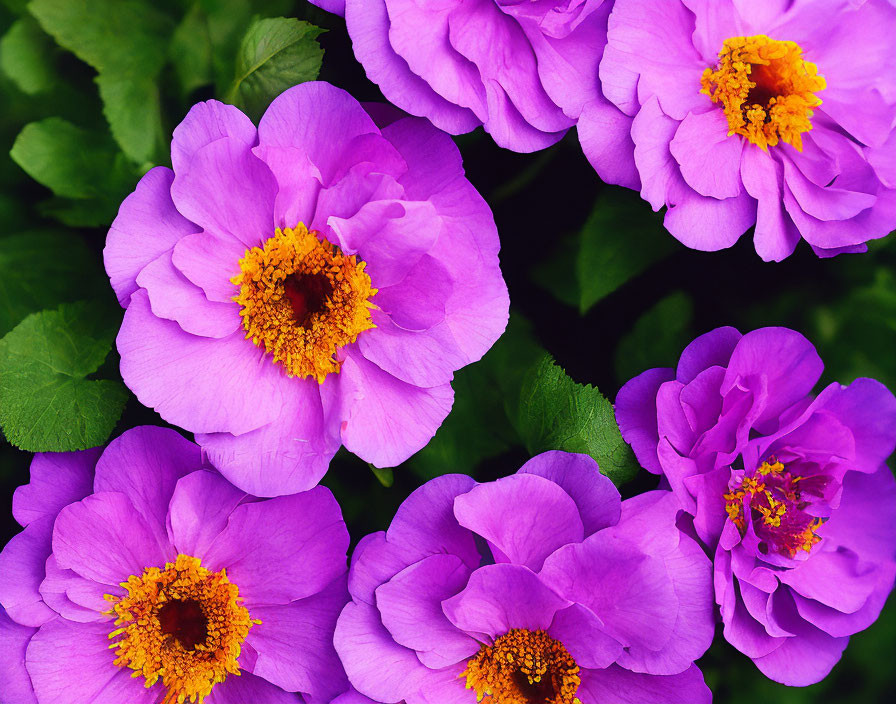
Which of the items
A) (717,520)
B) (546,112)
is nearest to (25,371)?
(546,112)

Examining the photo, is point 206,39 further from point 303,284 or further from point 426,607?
point 426,607

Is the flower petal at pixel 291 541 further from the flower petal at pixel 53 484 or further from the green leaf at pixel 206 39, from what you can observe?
the green leaf at pixel 206 39

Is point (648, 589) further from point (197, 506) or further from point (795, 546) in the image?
point (197, 506)

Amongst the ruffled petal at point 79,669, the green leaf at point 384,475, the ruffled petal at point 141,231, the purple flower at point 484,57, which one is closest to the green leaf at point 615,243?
the purple flower at point 484,57

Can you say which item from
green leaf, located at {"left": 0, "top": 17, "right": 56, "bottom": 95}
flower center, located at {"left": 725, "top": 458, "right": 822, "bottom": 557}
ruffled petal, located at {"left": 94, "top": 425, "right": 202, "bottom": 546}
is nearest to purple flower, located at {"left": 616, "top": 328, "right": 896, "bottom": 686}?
flower center, located at {"left": 725, "top": 458, "right": 822, "bottom": 557}

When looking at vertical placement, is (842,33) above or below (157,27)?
above

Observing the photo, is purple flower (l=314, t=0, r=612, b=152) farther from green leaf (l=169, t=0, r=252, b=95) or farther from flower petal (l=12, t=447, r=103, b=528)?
flower petal (l=12, t=447, r=103, b=528)
